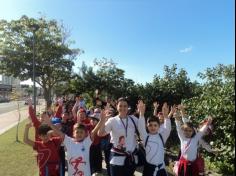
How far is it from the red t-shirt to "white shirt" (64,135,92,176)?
0.75m

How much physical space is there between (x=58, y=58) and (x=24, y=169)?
86.7 feet

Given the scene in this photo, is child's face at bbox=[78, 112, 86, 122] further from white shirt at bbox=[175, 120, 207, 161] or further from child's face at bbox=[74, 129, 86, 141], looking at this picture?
white shirt at bbox=[175, 120, 207, 161]

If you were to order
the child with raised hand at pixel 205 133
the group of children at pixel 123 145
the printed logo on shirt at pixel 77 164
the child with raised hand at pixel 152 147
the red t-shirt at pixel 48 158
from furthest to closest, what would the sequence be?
the child with raised hand at pixel 205 133 < the red t-shirt at pixel 48 158 < the child with raised hand at pixel 152 147 < the group of children at pixel 123 145 < the printed logo on shirt at pixel 77 164

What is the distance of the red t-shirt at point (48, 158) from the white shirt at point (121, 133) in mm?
1012

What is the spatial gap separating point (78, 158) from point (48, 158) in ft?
2.92

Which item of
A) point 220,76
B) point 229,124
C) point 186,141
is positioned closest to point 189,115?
point 220,76

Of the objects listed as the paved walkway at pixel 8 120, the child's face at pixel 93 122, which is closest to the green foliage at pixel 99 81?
the paved walkway at pixel 8 120

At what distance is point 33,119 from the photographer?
23.3ft

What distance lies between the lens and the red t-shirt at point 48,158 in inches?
245

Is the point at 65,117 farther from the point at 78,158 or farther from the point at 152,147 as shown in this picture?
the point at 152,147

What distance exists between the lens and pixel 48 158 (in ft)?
20.5

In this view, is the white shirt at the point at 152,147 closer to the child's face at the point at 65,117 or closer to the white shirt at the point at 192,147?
the white shirt at the point at 192,147

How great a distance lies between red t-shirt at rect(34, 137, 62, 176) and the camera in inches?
245

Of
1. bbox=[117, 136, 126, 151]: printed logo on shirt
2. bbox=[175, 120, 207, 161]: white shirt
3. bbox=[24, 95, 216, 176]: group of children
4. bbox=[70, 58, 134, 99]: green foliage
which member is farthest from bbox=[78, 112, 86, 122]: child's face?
bbox=[70, 58, 134, 99]: green foliage
